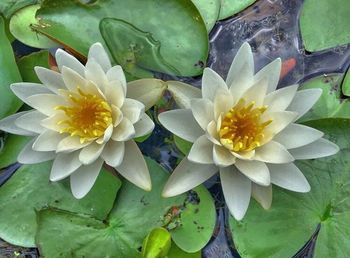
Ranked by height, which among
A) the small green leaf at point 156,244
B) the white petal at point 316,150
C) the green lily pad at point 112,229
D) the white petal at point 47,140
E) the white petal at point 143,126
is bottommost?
the green lily pad at point 112,229

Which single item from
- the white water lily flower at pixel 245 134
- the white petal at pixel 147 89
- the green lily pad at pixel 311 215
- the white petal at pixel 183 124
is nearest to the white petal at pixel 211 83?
the white water lily flower at pixel 245 134

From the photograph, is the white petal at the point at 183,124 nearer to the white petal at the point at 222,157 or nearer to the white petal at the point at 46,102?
the white petal at the point at 222,157

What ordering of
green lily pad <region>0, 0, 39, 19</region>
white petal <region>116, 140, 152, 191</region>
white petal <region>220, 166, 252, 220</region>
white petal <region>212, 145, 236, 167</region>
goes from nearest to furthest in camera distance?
1. white petal <region>212, 145, 236, 167</region>
2. white petal <region>220, 166, 252, 220</region>
3. white petal <region>116, 140, 152, 191</region>
4. green lily pad <region>0, 0, 39, 19</region>

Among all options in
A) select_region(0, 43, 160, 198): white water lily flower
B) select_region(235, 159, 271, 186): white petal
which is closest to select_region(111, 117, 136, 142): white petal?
select_region(0, 43, 160, 198): white water lily flower

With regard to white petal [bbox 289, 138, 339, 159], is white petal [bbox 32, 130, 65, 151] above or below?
above

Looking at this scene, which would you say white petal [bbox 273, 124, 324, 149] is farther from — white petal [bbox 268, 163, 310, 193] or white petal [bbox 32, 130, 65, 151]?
white petal [bbox 32, 130, 65, 151]

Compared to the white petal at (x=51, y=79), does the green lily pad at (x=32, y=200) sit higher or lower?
lower
